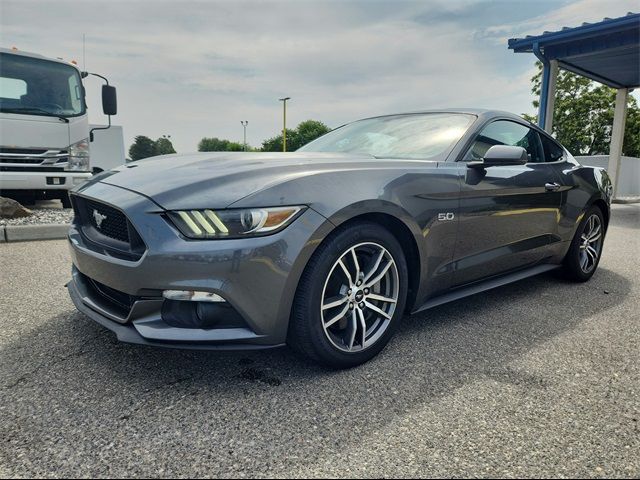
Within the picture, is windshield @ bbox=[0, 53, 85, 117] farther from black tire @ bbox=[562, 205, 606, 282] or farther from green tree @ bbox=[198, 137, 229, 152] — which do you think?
green tree @ bbox=[198, 137, 229, 152]

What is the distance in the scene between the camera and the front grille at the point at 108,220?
207 cm

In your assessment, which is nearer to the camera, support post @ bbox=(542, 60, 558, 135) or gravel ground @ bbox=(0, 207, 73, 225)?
gravel ground @ bbox=(0, 207, 73, 225)

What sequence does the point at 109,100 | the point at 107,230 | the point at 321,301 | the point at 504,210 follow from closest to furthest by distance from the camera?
the point at 321,301
the point at 107,230
the point at 504,210
the point at 109,100

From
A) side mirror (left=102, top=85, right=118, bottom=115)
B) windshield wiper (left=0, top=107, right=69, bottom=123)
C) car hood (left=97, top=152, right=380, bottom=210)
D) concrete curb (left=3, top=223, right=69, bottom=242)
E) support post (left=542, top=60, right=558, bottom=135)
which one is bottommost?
concrete curb (left=3, top=223, right=69, bottom=242)

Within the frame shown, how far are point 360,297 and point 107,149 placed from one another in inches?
513

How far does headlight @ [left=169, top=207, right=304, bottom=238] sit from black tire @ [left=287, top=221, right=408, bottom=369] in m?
0.28

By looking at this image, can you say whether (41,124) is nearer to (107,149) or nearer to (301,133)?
(107,149)

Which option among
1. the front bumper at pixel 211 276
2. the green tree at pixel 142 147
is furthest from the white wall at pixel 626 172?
the green tree at pixel 142 147

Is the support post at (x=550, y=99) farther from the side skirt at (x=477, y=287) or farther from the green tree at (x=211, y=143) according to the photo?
the green tree at (x=211, y=143)

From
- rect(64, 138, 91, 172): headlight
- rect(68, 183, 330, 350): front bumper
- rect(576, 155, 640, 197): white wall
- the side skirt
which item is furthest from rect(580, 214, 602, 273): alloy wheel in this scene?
rect(576, 155, 640, 197): white wall

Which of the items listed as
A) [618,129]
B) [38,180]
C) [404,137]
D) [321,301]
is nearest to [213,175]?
[321,301]

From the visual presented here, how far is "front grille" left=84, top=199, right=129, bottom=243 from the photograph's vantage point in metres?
2.07

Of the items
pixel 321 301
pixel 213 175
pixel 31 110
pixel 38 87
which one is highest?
pixel 38 87

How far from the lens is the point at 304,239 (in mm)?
1974
